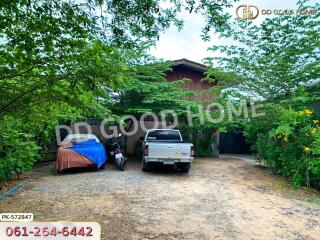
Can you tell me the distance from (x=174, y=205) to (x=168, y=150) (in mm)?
3799

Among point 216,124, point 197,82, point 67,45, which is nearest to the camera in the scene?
point 67,45

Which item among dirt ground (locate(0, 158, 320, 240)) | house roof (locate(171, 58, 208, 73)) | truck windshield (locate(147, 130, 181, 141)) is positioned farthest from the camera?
house roof (locate(171, 58, 208, 73))

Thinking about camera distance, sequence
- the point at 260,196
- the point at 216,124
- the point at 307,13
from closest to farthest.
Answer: the point at 260,196, the point at 307,13, the point at 216,124

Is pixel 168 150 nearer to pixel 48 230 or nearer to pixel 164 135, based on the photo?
pixel 164 135

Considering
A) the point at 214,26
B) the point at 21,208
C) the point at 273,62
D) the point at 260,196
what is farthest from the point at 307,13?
the point at 21,208

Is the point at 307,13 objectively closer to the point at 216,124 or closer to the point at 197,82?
the point at 216,124

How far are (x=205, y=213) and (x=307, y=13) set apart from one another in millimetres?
8146

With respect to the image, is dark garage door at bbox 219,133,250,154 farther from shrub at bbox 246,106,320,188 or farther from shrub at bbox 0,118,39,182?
shrub at bbox 0,118,39,182

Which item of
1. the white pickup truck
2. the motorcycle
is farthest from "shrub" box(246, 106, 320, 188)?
the motorcycle

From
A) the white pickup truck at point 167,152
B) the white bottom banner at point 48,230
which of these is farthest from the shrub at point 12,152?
the white bottom banner at point 48,230

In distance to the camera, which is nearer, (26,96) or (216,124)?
(26,96)

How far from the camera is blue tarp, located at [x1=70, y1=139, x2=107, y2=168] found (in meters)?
11.1

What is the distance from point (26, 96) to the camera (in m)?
4.40

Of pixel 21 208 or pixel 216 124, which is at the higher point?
pixel 216 124
